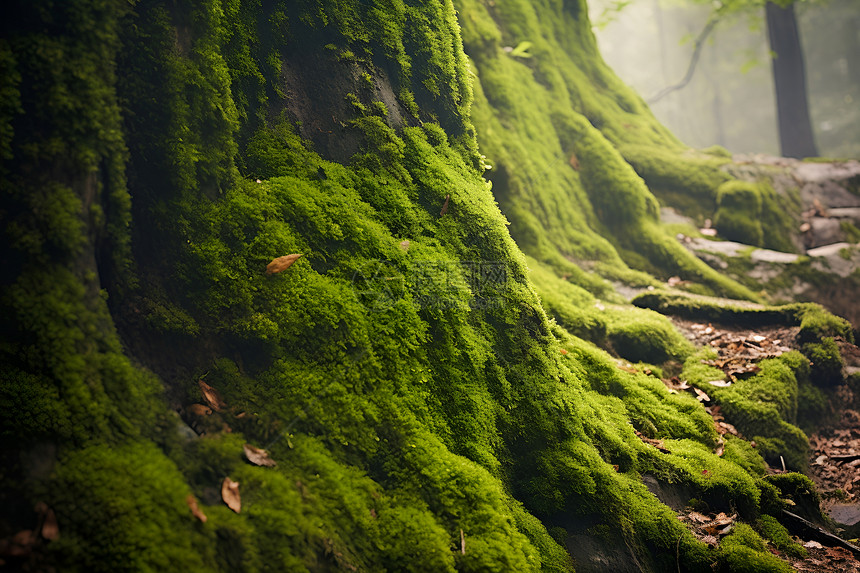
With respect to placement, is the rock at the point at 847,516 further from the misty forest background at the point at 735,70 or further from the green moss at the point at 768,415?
the misty forest background at the point at 735,70

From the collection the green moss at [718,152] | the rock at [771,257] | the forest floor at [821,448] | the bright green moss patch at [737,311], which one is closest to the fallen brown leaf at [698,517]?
the forest floor at [821,448]

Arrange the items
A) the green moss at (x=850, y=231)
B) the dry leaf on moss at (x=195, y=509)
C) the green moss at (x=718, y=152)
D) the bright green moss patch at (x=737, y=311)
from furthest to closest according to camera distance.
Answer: the green moss at (x=718, y=152), the green moss at (x=850, y=231), the bright green moss patch at (x=737, y=311), the dry leaf on moss at (x=195, y=509)

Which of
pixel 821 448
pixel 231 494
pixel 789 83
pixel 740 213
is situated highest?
pixel 789 83

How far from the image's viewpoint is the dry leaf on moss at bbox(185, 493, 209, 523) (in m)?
2.42

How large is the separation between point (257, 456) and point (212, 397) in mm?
508

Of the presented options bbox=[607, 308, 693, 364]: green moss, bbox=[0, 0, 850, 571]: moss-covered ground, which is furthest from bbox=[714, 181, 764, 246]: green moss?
bbox=[0, 0, 850, 571]: moss-covered ground

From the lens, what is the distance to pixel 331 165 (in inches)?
160

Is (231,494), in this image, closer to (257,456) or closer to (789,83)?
(257,456)

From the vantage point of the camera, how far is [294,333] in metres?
3.31

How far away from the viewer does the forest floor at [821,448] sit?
4.16m

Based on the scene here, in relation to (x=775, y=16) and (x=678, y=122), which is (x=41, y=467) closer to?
(x=775, y=16)

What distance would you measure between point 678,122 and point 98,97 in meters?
68.0

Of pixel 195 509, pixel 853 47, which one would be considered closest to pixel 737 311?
pixel 195 509

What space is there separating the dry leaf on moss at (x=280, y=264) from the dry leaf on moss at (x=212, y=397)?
0.81m
